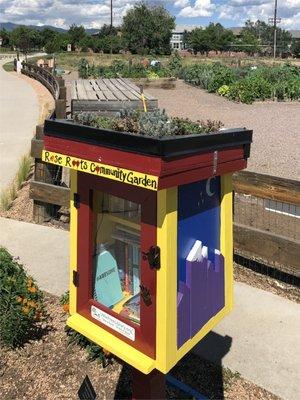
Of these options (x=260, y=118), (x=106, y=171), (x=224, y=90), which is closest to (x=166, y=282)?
(x=106, y=171)

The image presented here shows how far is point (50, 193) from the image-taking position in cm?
580

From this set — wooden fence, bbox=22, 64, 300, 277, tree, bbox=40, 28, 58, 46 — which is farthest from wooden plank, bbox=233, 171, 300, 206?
tree, bbox=40, 28, 58, 46

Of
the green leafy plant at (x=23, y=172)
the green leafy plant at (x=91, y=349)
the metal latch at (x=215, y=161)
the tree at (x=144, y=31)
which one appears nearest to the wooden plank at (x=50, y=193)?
the green leafy plant at (x=23, y=172)

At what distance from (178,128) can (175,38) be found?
16121cm

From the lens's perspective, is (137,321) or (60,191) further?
(60,191)

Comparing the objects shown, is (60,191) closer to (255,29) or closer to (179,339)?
(179,339)

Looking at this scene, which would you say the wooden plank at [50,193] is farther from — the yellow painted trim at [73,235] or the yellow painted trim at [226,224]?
the yellow painted trim at [226,224]

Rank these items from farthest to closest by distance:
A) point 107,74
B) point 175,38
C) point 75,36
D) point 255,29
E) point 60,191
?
point 175,38 < point 255,29 < point 75,36 < point 107,74 < point 60,191

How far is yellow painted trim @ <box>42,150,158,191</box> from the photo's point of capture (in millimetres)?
1887

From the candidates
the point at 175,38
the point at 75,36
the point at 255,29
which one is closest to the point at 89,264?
the point at 75,36

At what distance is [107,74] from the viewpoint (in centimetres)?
2661

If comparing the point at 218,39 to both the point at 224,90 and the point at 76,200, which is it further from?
the point at 76,200

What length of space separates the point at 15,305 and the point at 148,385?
1464 millimetres

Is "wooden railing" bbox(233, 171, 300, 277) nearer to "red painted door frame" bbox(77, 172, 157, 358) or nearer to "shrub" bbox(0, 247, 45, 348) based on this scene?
"shrub" bbox(0, 247, 45, 348)
